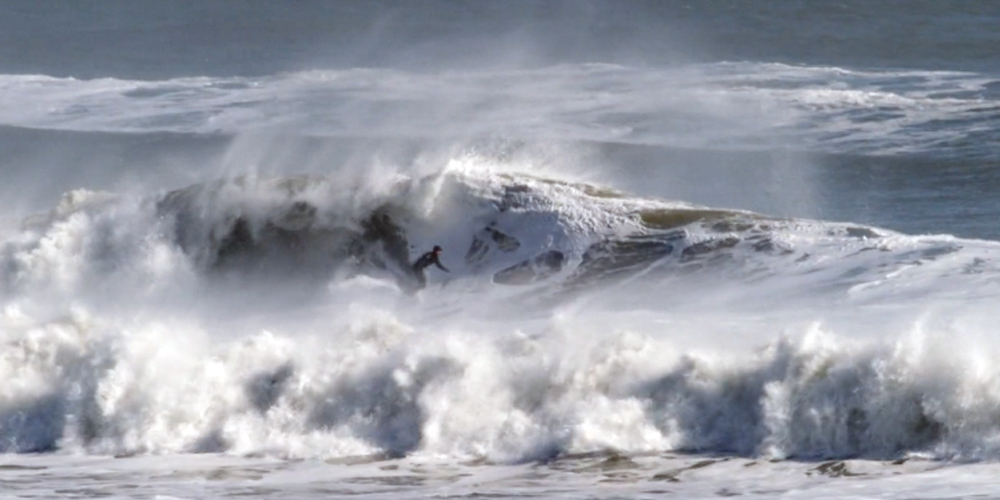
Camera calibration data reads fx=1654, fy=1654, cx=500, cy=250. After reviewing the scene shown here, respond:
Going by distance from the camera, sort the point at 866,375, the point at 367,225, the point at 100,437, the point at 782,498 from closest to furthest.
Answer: the point at 782,498 → the point at 866,375 → the point at 100,437 → the point at 367,225

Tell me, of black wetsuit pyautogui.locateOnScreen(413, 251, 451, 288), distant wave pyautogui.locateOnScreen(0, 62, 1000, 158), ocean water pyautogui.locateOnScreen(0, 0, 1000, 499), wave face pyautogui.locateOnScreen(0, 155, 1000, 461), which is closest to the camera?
ocean water pyautogui.locateOnScreen(0, 0, 1000, 499)

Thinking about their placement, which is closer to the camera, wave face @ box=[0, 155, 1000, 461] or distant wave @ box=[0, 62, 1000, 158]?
wave face @ box=[0, 155, 1000, 461]

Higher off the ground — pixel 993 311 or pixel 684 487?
pixel 993 311

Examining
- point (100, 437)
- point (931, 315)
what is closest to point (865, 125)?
point (931, 315)

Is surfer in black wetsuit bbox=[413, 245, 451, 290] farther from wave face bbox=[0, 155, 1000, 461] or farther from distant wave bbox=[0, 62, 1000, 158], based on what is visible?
distant wave bbox=[0, 62, 1000, 158]

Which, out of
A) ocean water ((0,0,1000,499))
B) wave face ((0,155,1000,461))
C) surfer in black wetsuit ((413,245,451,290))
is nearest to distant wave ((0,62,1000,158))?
ocean water ((0,0,1000,499))

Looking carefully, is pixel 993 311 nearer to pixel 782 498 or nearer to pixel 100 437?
pixel 782 498

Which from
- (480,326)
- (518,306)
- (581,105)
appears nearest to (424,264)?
(518,306)

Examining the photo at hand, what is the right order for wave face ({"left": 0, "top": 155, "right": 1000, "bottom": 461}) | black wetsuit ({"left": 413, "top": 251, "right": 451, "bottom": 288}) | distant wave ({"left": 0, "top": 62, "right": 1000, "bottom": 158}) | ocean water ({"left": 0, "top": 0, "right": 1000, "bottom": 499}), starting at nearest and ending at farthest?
ocean water ({"left": 0, "top": 0, "right": 1000, "bottom": 499}) < wave face ({"left": 0, "top": 155, "right": 1000, "bottom": 461}) < black wetsuit ({"left": 413, "top": 251, "right": 451, "bottom": 288}) < distant wave ({"left": 0, "top": 62, "right": 1000, "bottom": 158})
